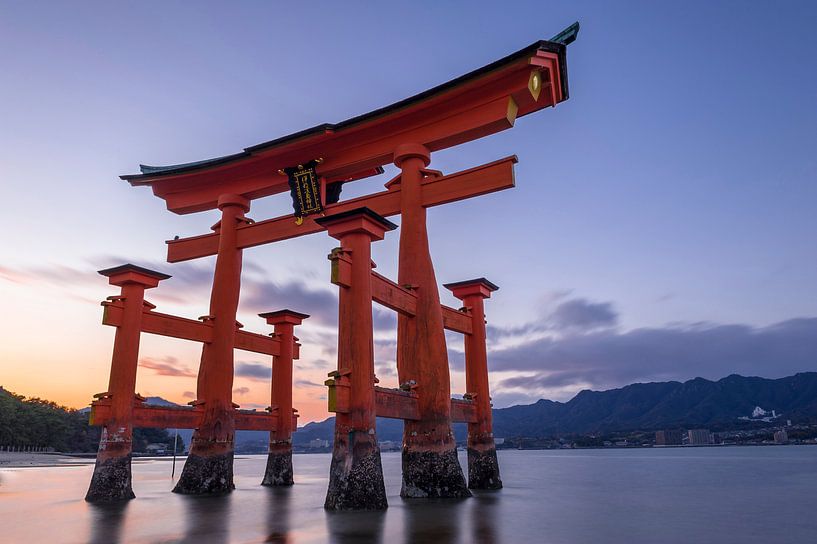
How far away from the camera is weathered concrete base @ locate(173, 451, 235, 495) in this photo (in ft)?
54.4

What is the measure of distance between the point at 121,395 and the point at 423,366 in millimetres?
8185

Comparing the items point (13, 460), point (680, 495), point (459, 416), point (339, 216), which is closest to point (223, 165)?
point (339, 216)

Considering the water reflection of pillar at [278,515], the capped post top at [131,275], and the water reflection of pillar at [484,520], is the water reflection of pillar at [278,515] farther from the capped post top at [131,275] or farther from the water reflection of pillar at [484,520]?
the capped post top at [131,275]

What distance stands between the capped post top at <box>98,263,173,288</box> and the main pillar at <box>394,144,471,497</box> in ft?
23.2

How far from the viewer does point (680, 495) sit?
82.1 feet

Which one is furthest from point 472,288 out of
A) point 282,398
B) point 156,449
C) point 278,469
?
point 156,449

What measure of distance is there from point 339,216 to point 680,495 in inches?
848

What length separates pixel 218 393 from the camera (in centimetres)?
1720

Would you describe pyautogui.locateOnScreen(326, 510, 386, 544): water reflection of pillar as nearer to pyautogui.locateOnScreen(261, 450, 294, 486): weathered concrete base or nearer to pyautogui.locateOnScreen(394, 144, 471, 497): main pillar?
pyautogui.locateOnScreen(394, 144, 471, 497): main pillar

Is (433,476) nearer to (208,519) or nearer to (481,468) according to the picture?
(481,468)

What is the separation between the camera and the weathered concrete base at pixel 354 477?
38.1ft

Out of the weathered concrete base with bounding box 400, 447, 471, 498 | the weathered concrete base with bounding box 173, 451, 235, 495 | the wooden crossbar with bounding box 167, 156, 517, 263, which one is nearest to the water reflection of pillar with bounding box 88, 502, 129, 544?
the weathered concrete base with bounding box 173, 451, 235, 495

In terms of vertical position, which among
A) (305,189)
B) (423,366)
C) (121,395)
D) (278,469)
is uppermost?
(305,189)

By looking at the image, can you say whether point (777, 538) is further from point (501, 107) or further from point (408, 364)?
point (501, 107)
